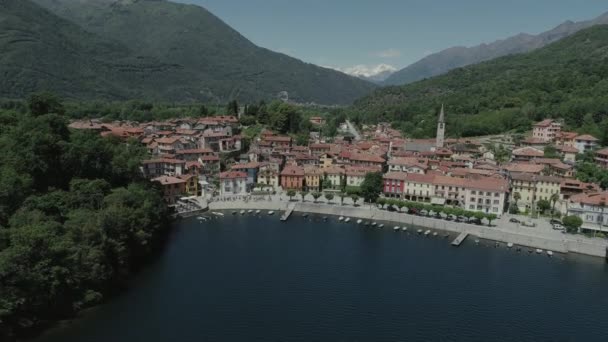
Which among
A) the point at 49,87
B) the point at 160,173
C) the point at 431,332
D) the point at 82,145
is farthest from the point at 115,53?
the point at 431,332

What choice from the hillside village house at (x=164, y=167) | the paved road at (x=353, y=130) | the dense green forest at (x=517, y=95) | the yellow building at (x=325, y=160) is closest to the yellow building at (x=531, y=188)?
the yellow building at (x=325, y=160)

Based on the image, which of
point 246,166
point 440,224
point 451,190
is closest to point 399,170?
point 451,190

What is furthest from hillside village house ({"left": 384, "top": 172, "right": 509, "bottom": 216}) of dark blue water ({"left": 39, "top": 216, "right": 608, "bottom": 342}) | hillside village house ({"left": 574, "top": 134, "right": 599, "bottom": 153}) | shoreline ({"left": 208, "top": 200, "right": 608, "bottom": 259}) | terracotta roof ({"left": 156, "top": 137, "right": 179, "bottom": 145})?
terracotta roof ({"left": 156, "top": 137, "right": 179, "bottom": 145})

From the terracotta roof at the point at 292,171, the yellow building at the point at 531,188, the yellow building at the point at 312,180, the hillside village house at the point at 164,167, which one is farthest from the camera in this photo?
the yellow building at the point at 312,180

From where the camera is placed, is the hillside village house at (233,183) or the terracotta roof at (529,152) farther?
the terracotta roof at (529,152)

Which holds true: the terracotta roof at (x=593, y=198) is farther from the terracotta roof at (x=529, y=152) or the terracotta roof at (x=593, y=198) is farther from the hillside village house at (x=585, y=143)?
the hillside village house at (x=585, y=143)

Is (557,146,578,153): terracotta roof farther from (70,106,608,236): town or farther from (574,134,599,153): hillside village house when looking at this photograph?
(574,134,599,153): hillside village house
